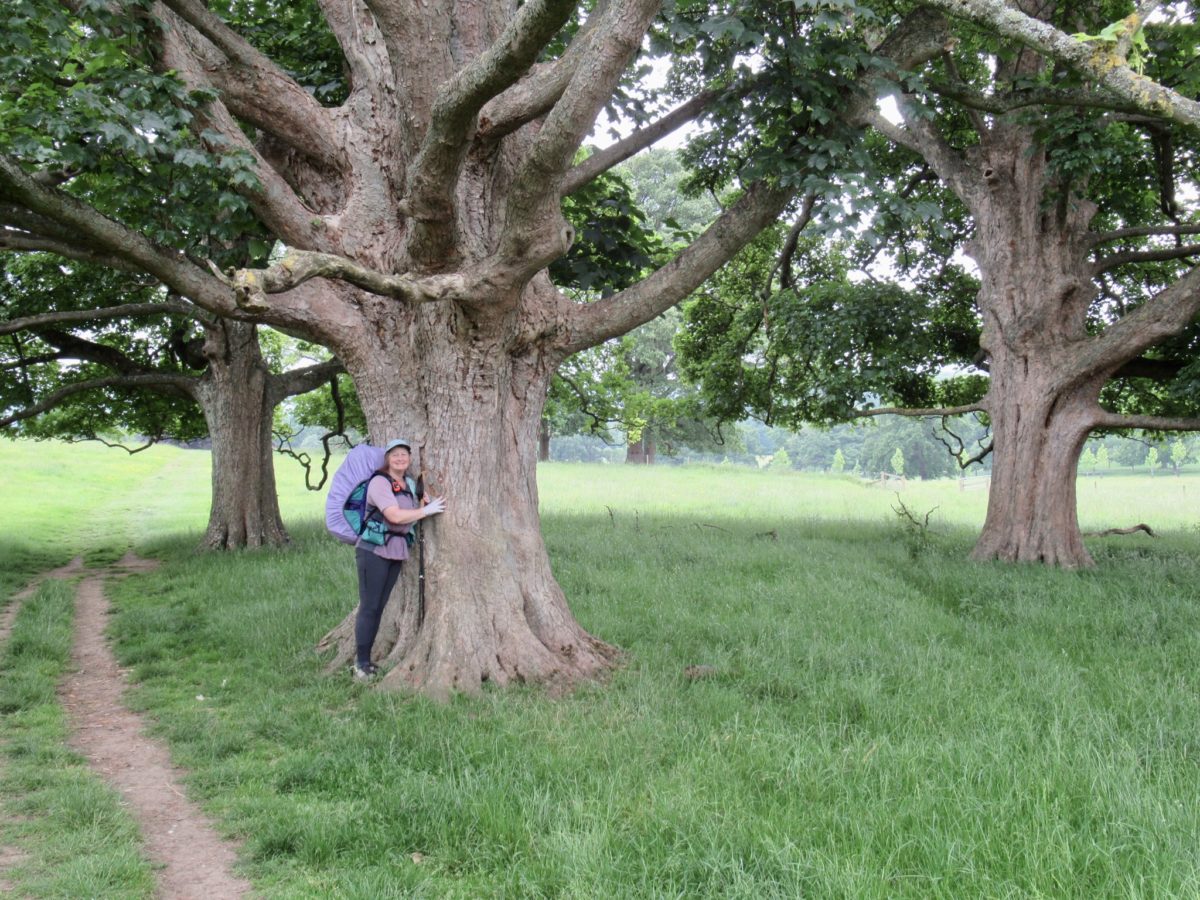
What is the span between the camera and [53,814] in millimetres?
4449

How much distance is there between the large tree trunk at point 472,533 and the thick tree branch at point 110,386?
395 inches

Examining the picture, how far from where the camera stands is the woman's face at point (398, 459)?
22.1 ft

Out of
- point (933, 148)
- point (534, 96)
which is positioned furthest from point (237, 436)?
point (933, 148)

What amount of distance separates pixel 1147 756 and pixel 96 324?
18103mm

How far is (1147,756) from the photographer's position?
4.45m

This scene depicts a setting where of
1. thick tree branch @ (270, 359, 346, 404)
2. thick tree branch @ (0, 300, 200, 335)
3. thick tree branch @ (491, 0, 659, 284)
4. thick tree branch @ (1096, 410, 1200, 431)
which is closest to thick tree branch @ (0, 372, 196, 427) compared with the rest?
thick tree branch @ (270, 359, 346, 404)

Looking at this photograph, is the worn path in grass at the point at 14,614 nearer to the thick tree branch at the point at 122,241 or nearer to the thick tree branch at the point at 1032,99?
the thick tree branch at the point at 122,241

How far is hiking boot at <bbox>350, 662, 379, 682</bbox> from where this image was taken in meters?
6.62

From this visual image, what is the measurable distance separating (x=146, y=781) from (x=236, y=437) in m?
10.9

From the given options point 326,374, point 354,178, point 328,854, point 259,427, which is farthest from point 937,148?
point 328,854

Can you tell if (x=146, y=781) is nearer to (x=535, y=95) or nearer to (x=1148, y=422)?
(x=535, y=95)

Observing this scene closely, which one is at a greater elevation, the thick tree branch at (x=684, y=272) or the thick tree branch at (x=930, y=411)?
the thick tree branch at (x=684, y=272)

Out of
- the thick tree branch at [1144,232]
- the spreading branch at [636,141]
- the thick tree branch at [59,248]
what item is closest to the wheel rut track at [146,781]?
the thick tree branch at [59,248]

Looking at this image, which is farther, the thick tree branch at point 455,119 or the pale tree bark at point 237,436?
the pale tree bark at point 237,436
